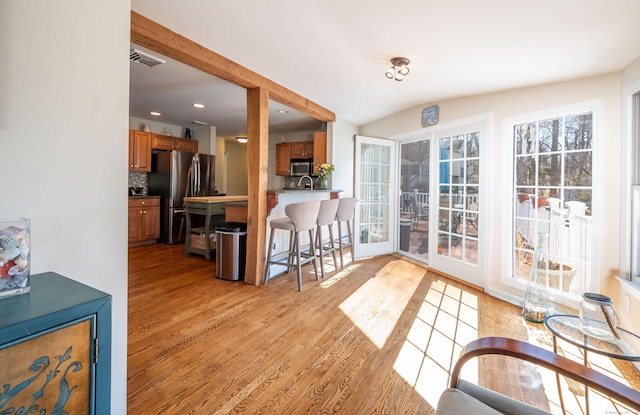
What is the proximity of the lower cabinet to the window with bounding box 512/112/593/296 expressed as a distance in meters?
3.49

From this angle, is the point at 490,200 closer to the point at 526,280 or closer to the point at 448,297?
the point at 526,280

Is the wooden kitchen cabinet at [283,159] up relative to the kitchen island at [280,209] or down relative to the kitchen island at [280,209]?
up

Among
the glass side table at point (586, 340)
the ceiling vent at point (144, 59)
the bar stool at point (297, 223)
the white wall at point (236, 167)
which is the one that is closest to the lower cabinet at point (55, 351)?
the glass side table at point (586, 340)

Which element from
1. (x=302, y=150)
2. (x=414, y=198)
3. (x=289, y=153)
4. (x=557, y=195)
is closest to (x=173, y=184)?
→ (x=289, y=153)

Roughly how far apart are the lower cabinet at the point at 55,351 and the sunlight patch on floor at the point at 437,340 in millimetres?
1620

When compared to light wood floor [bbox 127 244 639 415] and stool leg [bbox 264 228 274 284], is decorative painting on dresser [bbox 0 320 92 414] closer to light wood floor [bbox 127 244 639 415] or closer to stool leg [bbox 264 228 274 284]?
light wood floor [bbox 127 244 639 415]

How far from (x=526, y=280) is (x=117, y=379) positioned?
3.59 m

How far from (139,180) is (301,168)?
124 inches

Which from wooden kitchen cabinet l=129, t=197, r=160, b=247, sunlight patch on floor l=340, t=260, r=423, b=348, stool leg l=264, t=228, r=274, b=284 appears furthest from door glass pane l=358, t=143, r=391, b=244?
wooden kitchen cabinet l=129, t=197, r=160, b=247

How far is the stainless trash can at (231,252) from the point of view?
364cm

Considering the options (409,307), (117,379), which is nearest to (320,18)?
(117,379)

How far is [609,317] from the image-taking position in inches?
57.9

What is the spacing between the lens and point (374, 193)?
5141 millimetres

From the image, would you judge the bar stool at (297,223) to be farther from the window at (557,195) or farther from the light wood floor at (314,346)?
the window at (557,195)
